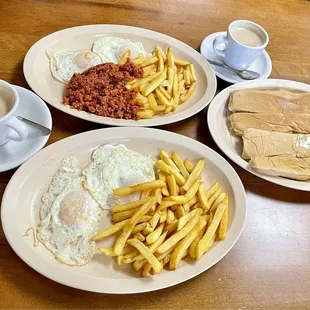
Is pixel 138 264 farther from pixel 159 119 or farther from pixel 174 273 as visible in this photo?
pixel 159 119

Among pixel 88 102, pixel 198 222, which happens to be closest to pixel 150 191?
pixel 198 222

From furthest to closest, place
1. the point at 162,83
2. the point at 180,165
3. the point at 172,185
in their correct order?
the point at 162,83 → the point at 180,165 → the point at 172,185

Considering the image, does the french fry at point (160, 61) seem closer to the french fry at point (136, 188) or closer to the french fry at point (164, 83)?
the french fry at point (164, 83)

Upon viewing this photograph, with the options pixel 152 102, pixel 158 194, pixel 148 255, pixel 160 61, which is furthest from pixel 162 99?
pixel 148 255

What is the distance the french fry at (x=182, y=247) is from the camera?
125cm

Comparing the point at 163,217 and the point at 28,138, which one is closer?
the point at 163,217

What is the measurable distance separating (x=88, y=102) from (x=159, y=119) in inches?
11.4

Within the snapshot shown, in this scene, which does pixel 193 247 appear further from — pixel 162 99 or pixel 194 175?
pixel 162 99

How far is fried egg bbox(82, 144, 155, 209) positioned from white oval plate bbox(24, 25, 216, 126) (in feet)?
0.49

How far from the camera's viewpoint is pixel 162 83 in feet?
5.84

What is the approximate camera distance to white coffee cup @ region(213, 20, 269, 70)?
1941mm

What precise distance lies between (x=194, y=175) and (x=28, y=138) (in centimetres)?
61

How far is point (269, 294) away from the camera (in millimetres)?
1330

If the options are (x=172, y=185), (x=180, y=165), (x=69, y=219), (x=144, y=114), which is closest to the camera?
(x=69, y=219)
